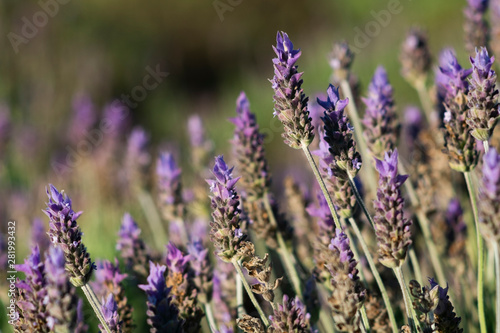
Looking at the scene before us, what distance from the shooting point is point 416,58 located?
A: 98.6 inches

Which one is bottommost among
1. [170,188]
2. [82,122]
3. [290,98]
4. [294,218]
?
[290,98]

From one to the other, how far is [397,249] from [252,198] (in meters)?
0.69

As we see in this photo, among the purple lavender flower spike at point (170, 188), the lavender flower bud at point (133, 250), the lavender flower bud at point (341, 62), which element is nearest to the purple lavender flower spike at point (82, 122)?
the purple lavender flower spike at point (170, 188)

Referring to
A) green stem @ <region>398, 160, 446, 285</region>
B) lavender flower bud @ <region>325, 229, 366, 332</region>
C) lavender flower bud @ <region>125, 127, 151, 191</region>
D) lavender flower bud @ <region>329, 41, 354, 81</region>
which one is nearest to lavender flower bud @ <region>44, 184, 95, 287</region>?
lavender flower bud @ <region>325, 229, 366, 332</region>

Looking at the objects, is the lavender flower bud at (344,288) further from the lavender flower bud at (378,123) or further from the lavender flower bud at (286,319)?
the lavender flower bud at (378,123)

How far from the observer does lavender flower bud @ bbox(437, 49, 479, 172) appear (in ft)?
4.86

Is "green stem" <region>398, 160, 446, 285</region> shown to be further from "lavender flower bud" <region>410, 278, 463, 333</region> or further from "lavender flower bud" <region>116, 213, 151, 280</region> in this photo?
"lavender flower bud" <region>116, 213, 151, 280</region>

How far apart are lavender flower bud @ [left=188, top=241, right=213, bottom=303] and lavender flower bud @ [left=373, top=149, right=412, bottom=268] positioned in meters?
0.62

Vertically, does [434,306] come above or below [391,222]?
below

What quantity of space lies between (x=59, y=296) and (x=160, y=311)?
33 centimetres

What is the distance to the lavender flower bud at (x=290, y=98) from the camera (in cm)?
137

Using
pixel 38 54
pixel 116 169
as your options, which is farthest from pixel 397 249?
pixel 38 54

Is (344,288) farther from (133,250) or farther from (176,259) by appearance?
(133,250)

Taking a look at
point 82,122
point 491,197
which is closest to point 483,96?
point 491,197
